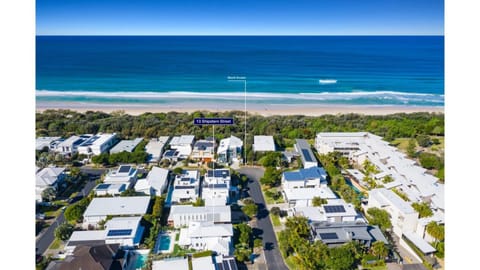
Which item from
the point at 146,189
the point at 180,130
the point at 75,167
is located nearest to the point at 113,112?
the point at 180,130

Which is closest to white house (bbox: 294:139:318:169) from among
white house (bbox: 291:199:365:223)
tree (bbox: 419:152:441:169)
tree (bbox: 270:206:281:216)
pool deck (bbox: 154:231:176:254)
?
white house (bbox: 291:199:365:223)

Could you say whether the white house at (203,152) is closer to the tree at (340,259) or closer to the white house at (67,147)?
the white house at (67,147)

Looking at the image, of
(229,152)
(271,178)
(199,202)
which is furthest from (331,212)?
(229,152)

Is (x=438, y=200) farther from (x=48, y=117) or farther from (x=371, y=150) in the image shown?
(x=48, y=117)

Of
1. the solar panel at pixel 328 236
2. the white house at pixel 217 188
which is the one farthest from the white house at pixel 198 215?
the solar panel at pixel 328 236

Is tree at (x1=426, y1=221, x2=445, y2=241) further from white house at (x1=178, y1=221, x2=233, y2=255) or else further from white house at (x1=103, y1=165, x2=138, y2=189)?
white house at (x1=103, y1=165, x2=138, y2=189)
